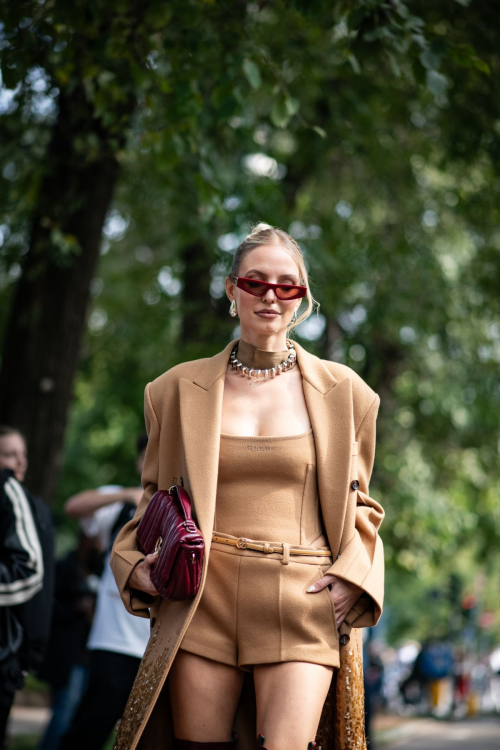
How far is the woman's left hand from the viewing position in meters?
3.20

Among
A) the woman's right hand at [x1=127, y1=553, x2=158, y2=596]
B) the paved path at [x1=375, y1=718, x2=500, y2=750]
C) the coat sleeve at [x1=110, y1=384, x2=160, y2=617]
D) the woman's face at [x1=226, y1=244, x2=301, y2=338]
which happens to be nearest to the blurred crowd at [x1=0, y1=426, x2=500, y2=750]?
the coat sleeve at [x1=110, y1=384, x2=160, y2=617]

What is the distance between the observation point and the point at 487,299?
497 inches

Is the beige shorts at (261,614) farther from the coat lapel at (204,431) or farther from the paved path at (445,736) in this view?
the paved path at (445,736)

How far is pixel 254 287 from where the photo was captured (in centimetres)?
341

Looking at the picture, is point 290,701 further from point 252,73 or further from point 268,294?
point 252,73

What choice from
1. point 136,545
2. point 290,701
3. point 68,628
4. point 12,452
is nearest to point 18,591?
point 12,452

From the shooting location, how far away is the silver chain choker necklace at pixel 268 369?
352 cm

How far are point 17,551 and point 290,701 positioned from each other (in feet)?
7.72

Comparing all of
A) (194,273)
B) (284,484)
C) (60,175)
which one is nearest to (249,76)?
(60,175)

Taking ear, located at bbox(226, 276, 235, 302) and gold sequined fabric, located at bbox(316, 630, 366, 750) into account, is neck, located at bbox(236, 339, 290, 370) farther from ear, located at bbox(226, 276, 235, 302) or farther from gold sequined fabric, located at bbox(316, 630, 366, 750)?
gold sequined fabric, located at bbox(316, 630, 366, 750)

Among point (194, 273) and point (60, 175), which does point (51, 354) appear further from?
point (194, 273)

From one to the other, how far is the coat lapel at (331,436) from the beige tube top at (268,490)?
4 centimetres

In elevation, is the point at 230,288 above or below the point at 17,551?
above

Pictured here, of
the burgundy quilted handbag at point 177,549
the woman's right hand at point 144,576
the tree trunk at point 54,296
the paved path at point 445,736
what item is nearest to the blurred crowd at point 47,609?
the tree trunk at point 54,296
